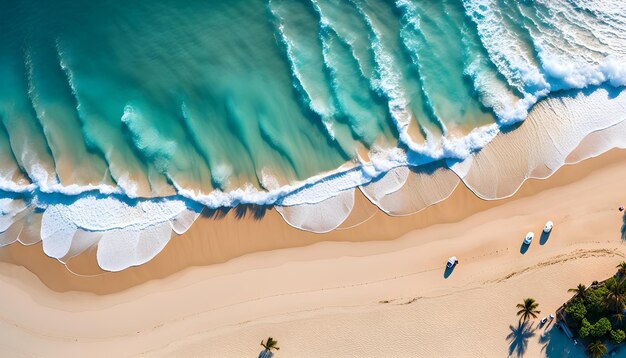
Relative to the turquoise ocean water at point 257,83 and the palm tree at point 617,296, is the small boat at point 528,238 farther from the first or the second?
the turquoise ocean water at point 257,83

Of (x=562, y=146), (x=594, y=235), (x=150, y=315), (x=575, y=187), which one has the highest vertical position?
(x=562, y=146)

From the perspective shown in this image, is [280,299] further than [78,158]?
No

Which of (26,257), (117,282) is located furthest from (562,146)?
(26,257)

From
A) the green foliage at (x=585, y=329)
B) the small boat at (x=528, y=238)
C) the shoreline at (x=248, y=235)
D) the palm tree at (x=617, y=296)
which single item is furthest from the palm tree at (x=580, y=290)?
the shoreline at (x=248, y=235)

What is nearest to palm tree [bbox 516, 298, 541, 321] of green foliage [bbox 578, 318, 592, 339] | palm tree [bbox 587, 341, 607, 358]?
green foliage [bbox 578, 318, 592, 339]

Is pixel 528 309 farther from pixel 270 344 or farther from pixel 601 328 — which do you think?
pixel 270 344

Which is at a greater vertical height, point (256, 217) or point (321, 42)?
point (321, 42)

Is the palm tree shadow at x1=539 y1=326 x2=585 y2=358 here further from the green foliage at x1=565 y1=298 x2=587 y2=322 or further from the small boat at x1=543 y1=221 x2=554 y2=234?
the small boat at x1=543 y1=221 x2=554 y2=234

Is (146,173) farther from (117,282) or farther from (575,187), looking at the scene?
(575,187)
